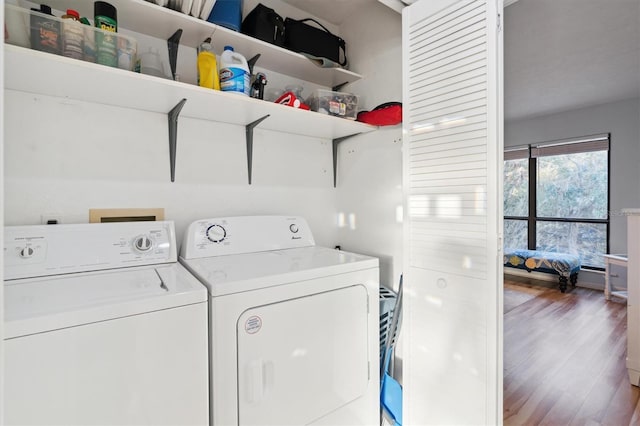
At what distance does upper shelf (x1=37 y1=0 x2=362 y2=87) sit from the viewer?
1311 mm

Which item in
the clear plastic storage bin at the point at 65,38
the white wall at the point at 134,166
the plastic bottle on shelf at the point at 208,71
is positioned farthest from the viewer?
the plastic bottle on shelf at the point at 208,71

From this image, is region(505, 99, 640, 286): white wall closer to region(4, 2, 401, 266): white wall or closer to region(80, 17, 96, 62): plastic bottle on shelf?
region(4, 2, 401, 266): white wall

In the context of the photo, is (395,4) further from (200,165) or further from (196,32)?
(200,165)

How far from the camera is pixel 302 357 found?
3.99 ft

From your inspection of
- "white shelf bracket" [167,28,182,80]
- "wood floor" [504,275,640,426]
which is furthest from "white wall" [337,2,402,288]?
"wood floor" [504,275,640,426]

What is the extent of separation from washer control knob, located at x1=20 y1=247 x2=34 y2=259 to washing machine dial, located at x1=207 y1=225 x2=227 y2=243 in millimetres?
641

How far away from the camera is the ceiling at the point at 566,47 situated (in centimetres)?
213

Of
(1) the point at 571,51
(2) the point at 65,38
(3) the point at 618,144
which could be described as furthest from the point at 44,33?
(3) the point at 618,144

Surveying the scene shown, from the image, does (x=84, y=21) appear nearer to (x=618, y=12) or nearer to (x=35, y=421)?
(x=35, y=421)

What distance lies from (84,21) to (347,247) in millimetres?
1759

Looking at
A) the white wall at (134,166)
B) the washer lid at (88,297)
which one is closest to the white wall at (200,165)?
the white wall at (134,166)

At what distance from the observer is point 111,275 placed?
46.3 inches

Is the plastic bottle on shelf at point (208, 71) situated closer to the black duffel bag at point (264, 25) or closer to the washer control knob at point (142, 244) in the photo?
the black duffel bag at point (264, 25)

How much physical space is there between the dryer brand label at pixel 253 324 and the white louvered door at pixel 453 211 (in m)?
0.78
